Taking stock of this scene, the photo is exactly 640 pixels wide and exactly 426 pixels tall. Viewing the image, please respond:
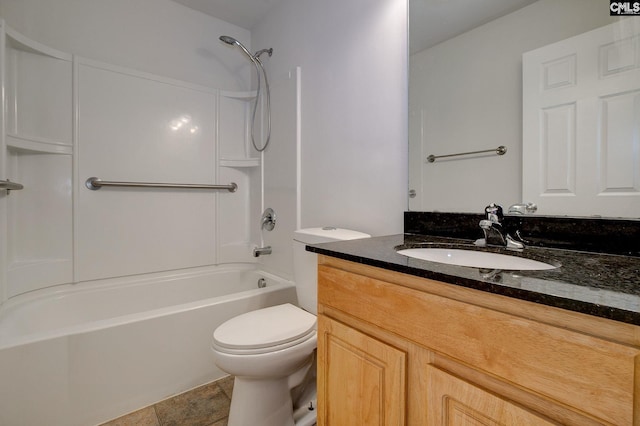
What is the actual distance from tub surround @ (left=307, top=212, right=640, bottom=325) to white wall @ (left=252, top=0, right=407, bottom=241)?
0.33 metres

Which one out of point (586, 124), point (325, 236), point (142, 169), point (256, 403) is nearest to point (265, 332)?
point (256, 403)

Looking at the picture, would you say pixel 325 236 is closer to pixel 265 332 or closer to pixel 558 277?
pixel 265 332

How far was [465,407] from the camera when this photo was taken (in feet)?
1.84

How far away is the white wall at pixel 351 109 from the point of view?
52.8 inches

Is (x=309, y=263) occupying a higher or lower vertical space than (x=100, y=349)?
higher

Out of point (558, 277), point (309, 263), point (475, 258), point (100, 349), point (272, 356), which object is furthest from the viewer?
point (309, 263)

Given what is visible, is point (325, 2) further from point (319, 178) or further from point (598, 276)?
point (598, 276)

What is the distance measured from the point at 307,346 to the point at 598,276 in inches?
37.7

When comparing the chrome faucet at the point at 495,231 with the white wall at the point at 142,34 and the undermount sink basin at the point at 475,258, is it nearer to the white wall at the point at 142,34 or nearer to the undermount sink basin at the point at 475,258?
the undermount sink basin at the point at 475,258

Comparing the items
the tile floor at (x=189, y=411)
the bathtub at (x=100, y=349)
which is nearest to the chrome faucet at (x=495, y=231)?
the bathtub at (x=100, y=349)

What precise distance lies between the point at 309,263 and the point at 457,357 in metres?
0.89

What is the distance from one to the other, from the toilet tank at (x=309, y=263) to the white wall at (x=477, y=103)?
1.26 feet

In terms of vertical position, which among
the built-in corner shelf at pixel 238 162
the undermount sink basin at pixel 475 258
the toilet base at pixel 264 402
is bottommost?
the toilet base at pixel 264 402

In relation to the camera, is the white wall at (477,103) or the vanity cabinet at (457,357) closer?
the vanity cabinet at (457,357)
